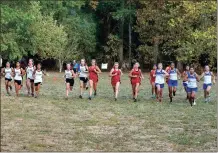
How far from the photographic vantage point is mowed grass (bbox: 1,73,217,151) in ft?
36.6

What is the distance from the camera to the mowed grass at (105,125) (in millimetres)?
11156

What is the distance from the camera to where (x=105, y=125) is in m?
14.2

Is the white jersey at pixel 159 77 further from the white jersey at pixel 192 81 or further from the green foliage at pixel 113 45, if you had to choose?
the green foliage at pixel 113 45

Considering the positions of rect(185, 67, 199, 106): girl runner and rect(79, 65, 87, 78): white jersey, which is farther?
rect(79, 65, 87, 78): white jersey

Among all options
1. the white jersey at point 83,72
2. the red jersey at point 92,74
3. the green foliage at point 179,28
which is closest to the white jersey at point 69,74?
the red jersey at point 92,74

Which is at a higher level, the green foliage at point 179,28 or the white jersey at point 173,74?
the green foliage at point 179,28

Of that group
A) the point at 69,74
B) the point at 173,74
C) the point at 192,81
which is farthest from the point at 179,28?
the point at 192,81

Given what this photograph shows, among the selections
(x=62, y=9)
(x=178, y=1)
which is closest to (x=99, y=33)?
(x=62, y=9)

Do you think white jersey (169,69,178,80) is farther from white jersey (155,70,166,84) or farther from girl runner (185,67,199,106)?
girl runner (185,67,199,106)

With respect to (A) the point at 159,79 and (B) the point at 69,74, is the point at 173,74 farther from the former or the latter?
(B) the point at 69,74

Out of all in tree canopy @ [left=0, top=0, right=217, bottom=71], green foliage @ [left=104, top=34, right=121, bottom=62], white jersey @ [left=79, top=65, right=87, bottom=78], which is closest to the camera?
white jersey @ [left=79, top=65, right=87, bottom=78]

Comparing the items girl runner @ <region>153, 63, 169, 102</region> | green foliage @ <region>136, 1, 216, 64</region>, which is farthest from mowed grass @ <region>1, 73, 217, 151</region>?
green foliage @ <region>136, 1, 216, 64</region>

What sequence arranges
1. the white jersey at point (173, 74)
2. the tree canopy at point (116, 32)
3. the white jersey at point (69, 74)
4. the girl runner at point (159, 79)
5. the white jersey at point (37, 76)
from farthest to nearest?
1. the tree canopy at point (116, 32)
2. the white jersey at point (173, 74)
3. the white jersey at point (37, 76)
4. the white jersey at point (69, 74)
5. the girl runner at point (159, 79)

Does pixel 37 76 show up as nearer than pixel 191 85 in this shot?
No
